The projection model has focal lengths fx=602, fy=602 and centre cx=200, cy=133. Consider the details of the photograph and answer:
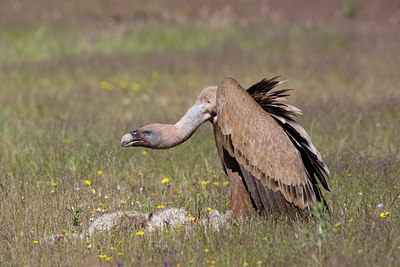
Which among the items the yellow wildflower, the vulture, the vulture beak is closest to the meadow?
the yellow wildflower

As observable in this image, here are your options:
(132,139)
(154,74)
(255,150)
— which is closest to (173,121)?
(132,139)

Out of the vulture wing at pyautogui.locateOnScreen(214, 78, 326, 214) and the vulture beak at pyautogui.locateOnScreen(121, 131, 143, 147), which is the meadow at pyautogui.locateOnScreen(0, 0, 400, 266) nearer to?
the vulture wing at pyautogui.locateOnScreen(214, 78, 326, 214)

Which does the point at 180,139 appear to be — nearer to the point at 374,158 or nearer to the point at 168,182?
Result: the point at 168,182

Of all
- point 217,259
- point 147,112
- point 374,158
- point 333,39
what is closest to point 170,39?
point 333,39

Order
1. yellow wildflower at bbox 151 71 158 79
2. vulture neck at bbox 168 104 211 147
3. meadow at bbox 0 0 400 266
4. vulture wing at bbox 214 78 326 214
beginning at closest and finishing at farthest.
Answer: meadow at bbox 0 0 400 266, vulture wing at bbox 214 78 326 214, vulture neck at bbox 168 104 211 147, yellow wildflower at bbox 151 71 158 79

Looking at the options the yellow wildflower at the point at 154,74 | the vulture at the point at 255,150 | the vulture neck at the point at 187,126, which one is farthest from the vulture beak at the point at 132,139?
the yellow wildflower at the point at 154,74

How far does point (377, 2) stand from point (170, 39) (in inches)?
523

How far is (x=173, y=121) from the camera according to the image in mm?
8820

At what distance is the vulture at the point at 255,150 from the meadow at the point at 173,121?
0.23 m

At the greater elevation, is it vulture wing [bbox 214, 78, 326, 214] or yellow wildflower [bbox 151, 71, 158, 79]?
yellow wildflower [bbox 151, 71, 158, 79]

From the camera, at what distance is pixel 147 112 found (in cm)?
1062

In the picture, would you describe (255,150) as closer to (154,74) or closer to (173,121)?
(173,121)

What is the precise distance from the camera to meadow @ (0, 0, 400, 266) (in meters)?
4.63

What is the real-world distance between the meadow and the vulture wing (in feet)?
0.81
